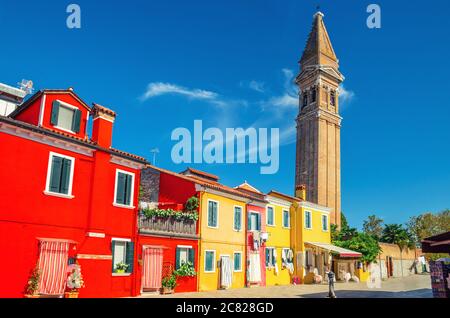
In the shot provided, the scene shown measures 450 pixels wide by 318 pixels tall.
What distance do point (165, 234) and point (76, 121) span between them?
7.81 meters

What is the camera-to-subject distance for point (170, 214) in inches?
882

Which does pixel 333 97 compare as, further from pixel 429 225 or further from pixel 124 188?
pixel 124 188

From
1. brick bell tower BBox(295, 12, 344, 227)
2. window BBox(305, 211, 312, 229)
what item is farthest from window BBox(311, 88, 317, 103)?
window BBox(305, 211, 312, 229)

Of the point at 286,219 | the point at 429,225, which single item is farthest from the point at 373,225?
the point at 286,219

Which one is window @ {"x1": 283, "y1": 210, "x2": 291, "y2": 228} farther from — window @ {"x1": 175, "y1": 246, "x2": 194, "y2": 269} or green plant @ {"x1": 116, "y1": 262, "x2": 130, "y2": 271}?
green plant @ {"x1": 116, "y1": 262, "x2": 130, "y2": 271}

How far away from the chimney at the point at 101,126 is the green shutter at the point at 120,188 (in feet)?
5.30

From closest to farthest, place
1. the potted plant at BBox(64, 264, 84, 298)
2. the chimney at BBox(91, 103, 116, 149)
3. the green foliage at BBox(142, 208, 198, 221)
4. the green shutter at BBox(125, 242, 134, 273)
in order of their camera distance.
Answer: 1. the potted plant at BBox(64, 264, 84, 298)
2. the chimney at BBox(91, 103, 116, 149)
3. the green shutter at BBox(125, 242, 134, 273)
4. the green foliage at BBox(142, 208, 198, 221)

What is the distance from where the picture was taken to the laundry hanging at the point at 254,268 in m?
28.2

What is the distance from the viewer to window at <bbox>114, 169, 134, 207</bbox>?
62.8ft

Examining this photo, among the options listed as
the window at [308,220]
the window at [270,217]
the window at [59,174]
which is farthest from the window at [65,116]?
the window at [308,220]

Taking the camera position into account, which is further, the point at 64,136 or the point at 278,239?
the point at 278,239

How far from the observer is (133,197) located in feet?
65.7

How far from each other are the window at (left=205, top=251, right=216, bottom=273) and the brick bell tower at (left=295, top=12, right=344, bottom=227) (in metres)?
38.2

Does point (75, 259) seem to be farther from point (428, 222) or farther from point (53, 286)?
point (428, 222)
